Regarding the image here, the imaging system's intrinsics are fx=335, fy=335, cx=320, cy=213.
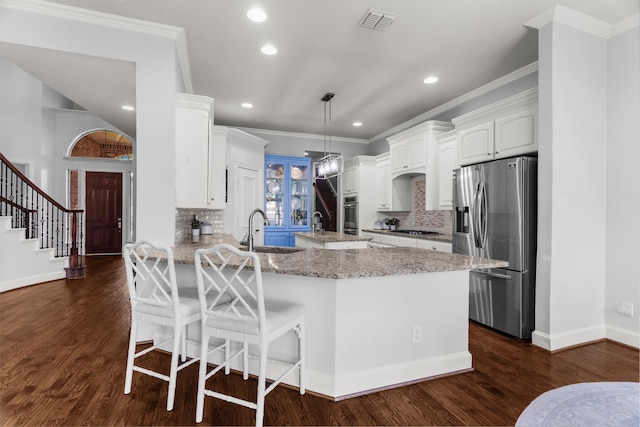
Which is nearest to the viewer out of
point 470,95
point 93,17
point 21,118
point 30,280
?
point 93,17

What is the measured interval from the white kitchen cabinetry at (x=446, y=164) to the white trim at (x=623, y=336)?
2.04 meters

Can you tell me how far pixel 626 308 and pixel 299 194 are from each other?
16.5 ft

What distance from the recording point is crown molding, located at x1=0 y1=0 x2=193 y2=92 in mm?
2625

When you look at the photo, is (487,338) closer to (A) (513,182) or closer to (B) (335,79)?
(A) (513,182)

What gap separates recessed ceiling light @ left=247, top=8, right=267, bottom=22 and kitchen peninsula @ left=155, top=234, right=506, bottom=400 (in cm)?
199

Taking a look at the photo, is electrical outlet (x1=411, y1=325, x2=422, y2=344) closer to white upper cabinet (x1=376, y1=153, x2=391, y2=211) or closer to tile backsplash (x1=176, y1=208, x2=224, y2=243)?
tile backsplash (x1=176, y1=208, x2=224, y2=243)

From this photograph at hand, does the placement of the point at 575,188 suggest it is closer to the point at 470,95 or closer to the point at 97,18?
the point at 470,95

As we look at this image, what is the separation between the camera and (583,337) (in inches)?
118

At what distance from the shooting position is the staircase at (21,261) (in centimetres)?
468

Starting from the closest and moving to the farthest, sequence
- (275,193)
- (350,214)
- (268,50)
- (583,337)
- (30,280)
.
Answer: (583,337)
(268,50)
(30,280)
(275,193)
(350,214)

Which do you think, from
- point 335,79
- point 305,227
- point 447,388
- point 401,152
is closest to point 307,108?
point 335,79

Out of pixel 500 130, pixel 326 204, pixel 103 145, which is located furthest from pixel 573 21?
pixel 103 145

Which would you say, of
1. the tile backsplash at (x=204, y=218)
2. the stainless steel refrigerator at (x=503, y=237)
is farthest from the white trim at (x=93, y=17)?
the stainless steel refrigerator at (x=503, y=237)

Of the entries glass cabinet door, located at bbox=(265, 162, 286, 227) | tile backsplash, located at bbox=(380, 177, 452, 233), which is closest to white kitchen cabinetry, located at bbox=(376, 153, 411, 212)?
tile backsplash, located at bbox=(380, 177, 452, 233)
